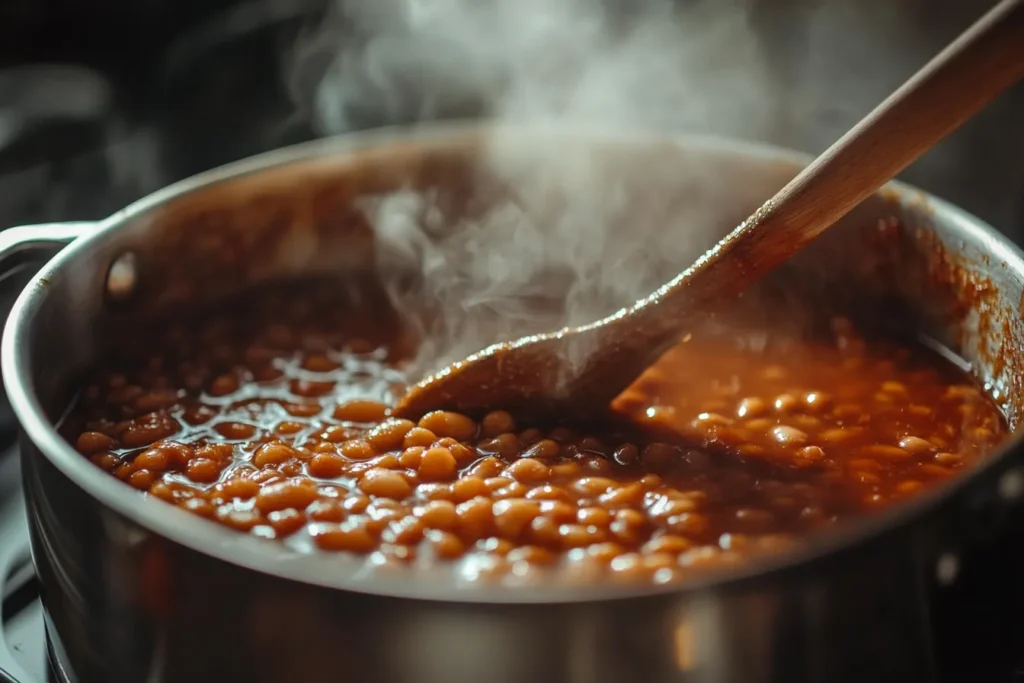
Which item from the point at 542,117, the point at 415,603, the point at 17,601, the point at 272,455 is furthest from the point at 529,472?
the point at 542,117

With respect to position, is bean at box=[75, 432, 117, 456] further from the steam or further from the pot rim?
the steam

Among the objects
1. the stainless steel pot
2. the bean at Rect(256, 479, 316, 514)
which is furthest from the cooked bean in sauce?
the stainless steel pot

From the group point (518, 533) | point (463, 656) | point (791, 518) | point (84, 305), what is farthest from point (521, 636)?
point (84, 305)

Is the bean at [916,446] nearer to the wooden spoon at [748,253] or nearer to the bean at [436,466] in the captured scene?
the wooden spoon at [748,253]

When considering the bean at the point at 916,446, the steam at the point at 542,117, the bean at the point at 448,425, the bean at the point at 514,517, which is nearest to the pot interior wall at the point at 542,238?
the steam at the point at 542,117

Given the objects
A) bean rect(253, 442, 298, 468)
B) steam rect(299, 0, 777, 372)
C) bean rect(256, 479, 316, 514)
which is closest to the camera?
bean rect(256, 479, 316, 514)

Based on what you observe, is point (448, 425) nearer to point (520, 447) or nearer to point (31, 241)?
point (520, 447)

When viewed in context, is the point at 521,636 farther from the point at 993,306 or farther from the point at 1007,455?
the point at 993,306
